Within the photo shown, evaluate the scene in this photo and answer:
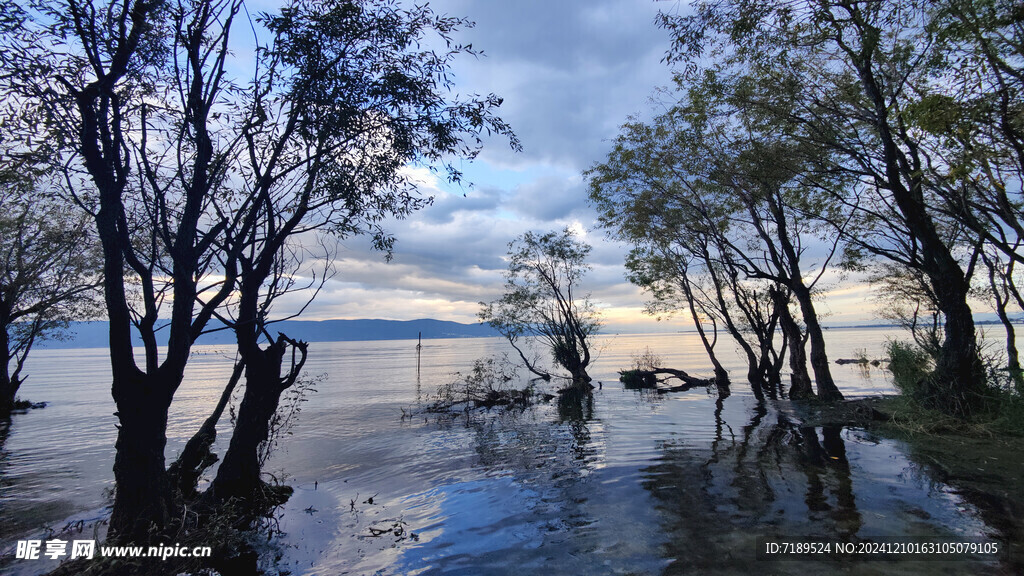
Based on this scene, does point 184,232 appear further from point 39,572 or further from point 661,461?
point 661,461

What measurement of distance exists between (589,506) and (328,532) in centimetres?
512

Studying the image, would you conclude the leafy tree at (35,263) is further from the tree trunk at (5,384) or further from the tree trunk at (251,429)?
the tree trunk at (251,429)

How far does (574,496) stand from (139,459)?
25.1ft

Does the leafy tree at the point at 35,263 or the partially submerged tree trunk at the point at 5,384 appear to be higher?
the leafy tree at the point at 35,263

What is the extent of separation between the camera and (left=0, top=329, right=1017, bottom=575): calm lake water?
264 inches

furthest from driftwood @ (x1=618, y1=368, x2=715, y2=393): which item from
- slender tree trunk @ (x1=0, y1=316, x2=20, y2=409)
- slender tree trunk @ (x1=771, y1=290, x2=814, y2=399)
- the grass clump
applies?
slender tree trunk @ (x1=0, y1=316, x2=20, y2=409)

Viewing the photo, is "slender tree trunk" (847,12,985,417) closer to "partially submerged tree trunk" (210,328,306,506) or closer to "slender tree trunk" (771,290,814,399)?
"slender tree trunk" (771,290,814,399)

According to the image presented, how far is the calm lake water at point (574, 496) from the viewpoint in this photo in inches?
264

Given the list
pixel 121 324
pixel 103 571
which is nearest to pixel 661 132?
pixel 121 324

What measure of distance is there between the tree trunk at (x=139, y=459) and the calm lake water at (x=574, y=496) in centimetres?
191

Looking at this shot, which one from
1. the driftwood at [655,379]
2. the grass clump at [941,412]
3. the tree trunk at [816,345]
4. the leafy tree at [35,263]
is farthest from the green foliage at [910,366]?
the leafy tree at [35,263]

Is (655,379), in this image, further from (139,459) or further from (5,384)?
(5,384)

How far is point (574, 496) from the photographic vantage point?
376 inches

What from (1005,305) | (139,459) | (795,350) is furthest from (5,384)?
(1005,305)
